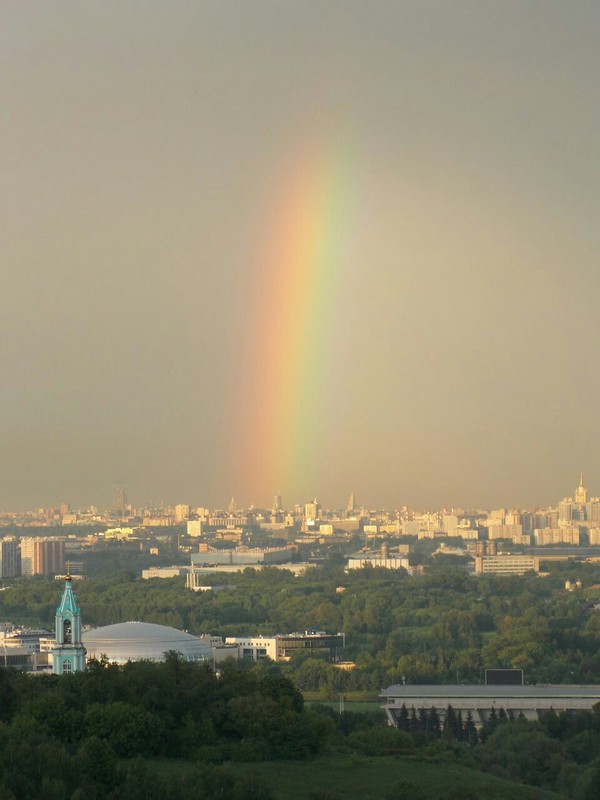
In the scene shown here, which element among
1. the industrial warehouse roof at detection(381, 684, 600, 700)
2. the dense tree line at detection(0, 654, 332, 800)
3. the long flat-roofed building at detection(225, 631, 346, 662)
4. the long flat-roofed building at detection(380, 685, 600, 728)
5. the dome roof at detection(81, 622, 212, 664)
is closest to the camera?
the dense tree line at detection(0, 654, 332, 800)

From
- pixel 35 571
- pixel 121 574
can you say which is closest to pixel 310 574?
pixel 121 574

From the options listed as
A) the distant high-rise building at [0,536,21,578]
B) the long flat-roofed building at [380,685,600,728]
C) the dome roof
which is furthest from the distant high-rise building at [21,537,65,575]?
the long flat-roofed building at [380,685,600,728]

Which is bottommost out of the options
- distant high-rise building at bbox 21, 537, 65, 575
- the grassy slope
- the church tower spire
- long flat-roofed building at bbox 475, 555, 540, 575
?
the grassy slope

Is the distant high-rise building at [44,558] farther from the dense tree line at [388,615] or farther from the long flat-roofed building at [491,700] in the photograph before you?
the long flat-roofed building at [491,700]

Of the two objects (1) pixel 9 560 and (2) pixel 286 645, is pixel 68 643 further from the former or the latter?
(1) pixel 9 560

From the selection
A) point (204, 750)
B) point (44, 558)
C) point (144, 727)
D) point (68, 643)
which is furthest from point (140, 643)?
point (44, 558)

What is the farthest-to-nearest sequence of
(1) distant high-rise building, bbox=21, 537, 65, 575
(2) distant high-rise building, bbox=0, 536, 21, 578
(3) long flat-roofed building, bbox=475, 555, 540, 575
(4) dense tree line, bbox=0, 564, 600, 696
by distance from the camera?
(2) distant high-rise building, bbox=0, 536, 21, 578 → (1) distant high-rise building, bbox=21, 537, 65, 575 → (3) long flat-roofed building, bbox=475, 555, 540, 575 → (4) dense tree line, bbox=0, 564, 600, 696

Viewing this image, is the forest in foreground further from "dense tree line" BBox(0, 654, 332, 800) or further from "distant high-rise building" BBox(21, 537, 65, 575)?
"distant high-rise building" BBox(21, 537, 65, 575)
